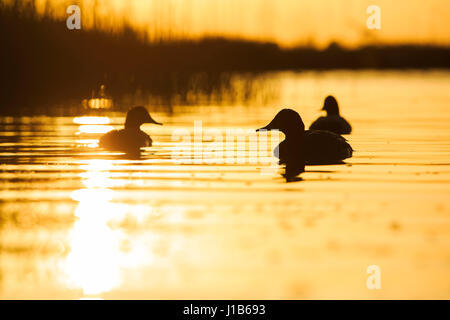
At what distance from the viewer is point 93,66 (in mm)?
22938

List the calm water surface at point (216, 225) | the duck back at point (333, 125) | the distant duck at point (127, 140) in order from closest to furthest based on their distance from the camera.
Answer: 1. the calm water surface at point (216, 225)
2. the distant duck at point (127, 140)
3. the duck back at point (333, 125)

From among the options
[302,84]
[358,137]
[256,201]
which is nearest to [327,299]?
[256,201]

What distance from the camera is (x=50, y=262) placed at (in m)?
7.72

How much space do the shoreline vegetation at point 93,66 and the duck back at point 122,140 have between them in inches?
215

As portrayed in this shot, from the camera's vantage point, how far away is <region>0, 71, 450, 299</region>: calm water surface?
7137mm

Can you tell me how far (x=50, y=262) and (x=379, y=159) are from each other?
769 cm

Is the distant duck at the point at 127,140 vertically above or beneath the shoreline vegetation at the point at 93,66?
beneath

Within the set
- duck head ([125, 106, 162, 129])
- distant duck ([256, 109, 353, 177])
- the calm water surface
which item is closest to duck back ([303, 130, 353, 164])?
distant duck ([256, 109, 353, 177])

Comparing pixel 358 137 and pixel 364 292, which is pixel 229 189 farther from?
pixel 358 137

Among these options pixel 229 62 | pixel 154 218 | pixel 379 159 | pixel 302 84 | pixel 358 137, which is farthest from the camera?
pixel 302 84

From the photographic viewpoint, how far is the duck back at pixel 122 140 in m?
15.7

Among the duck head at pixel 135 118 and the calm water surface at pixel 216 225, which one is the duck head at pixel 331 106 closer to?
the calm water surface at pixel 216 225

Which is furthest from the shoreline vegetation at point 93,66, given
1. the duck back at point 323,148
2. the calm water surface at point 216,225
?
the duck back at point 323,148

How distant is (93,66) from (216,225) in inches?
567
